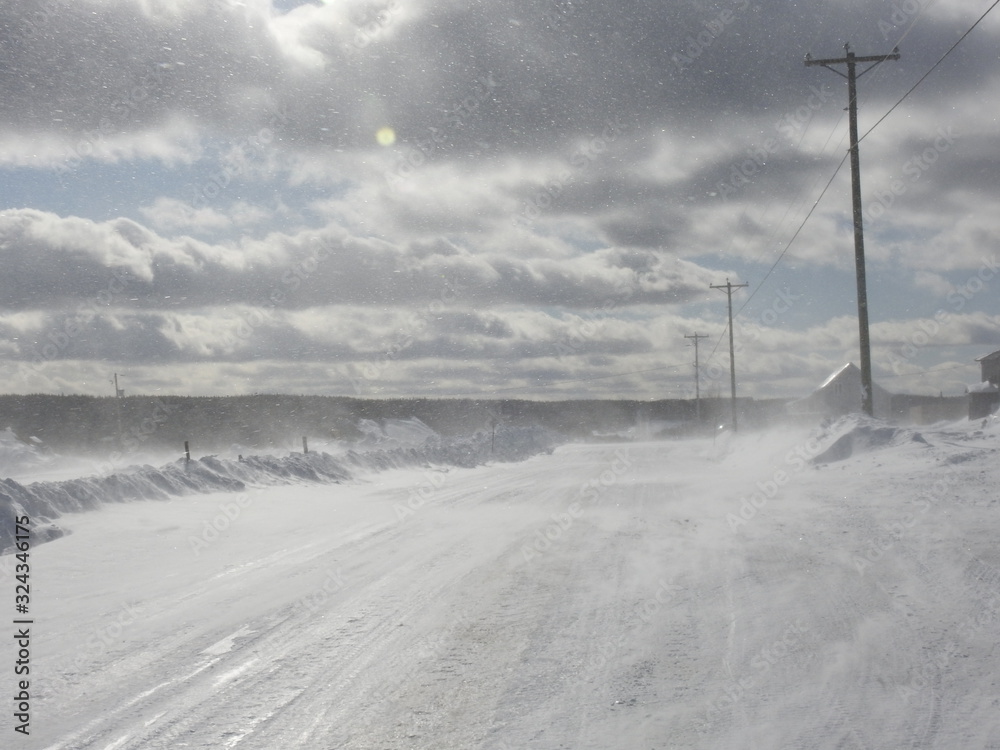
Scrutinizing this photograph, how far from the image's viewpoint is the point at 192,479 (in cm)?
1841

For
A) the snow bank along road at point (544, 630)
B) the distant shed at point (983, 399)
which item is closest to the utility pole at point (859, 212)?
Result: the snow bank along road at point (544, 630)

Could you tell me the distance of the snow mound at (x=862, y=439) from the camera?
16934 millimetres

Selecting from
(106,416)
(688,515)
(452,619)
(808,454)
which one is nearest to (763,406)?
(106,416)

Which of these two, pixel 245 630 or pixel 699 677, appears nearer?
pixel 699 677

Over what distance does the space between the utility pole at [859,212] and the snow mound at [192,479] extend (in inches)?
557

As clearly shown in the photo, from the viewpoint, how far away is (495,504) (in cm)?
1617

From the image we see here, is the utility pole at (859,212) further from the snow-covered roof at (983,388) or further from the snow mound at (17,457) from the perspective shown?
the snow mound at (17,457)

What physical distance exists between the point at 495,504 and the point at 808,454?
762 cm

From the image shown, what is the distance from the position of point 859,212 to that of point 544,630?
16756 mm

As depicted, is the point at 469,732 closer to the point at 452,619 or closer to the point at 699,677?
the point at 699,677

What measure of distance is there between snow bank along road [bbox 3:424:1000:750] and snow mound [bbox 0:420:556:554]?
632mm

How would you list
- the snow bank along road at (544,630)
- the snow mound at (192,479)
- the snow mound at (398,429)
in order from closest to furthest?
the snow bank along road at (544,630)
the snow mound at (192,479)
the snow mound at (398,429)

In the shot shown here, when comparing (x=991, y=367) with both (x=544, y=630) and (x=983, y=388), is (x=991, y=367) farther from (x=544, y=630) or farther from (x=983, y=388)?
(x=544, y=630)

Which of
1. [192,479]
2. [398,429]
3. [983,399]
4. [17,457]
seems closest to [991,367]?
[983,399]
